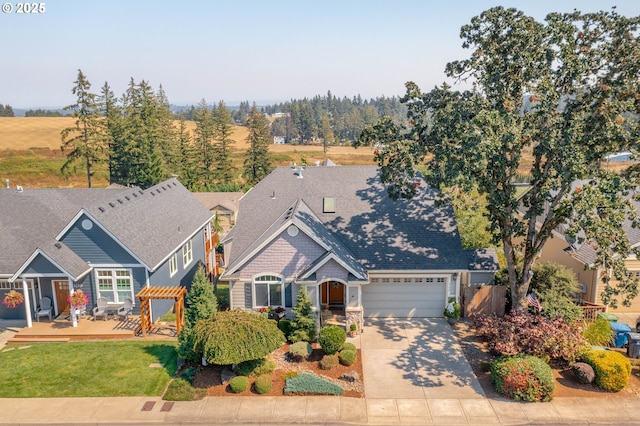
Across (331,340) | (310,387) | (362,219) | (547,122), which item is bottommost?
(310,387)

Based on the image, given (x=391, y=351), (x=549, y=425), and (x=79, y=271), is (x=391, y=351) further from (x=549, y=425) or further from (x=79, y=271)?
(x=79, y=271)

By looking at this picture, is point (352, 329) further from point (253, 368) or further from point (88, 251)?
point (88, 251)

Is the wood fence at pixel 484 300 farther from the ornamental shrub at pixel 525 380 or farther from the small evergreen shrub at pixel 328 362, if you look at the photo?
the small evergreen shrub at pixel 328 362

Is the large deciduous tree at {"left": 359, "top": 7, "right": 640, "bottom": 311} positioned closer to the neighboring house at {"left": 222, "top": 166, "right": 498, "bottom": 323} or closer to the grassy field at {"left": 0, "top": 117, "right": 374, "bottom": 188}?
the neighboring house at {"left": 222, "top": 166, "right": 498, "bottom": 323}

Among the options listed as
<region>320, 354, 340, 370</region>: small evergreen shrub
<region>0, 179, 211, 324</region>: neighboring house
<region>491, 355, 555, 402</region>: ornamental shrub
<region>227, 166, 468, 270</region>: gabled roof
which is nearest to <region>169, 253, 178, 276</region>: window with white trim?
<region>0, 179, 211, 324</region>: neighboring house

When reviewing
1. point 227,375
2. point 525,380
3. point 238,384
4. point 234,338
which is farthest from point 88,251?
point 525,380

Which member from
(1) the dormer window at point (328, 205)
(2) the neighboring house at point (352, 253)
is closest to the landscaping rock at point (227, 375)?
(2) the neighboring house at point (352, 253)
